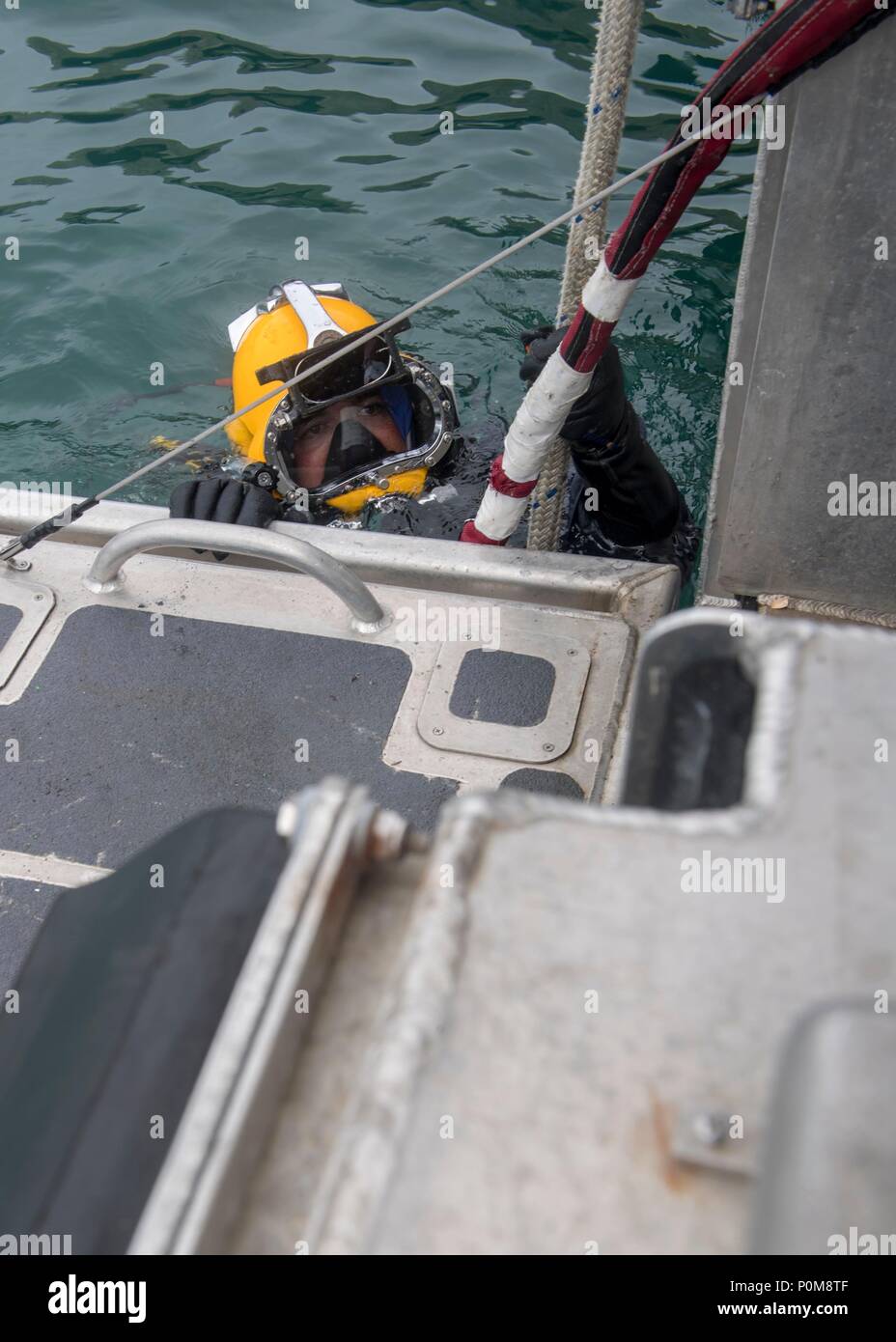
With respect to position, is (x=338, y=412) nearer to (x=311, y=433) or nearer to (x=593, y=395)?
(x=311, y=433)

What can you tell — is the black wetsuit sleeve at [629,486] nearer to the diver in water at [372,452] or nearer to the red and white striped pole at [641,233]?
the diver in water at [372,452]

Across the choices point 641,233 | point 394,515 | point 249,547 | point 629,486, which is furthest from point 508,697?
point 394,515

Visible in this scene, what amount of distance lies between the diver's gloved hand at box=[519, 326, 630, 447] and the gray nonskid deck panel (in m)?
0.91

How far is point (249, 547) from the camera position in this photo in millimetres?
1914

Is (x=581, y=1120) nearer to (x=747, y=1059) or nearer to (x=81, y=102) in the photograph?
(x=747, y=1059)

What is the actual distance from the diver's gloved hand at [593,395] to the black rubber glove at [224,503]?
2.33 ft

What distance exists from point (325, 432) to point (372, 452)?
18 centimetres

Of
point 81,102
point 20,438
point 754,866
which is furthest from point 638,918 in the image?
point 81,102

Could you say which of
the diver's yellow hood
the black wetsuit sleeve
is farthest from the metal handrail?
the diver's yellow hood

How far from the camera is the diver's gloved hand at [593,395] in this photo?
2.63 metres

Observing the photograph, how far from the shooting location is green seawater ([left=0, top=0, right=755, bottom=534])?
445 centimetres

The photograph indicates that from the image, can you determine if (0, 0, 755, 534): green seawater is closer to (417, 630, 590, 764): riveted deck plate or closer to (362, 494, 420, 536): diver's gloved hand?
(362, 494, 420, 536): diver's gloved hand

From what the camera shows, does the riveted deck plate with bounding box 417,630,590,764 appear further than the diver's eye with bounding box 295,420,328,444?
No

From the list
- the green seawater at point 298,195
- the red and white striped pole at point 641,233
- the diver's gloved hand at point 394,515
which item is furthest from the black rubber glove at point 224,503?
the green seawater at point 298,195
